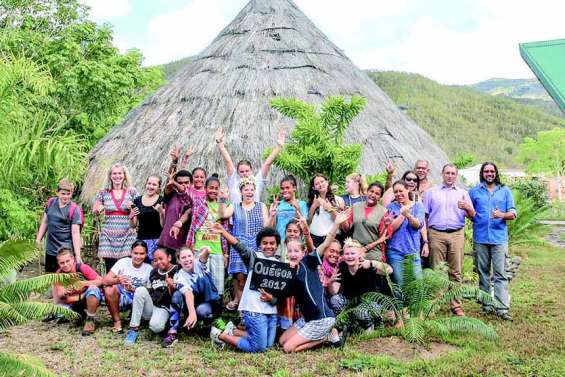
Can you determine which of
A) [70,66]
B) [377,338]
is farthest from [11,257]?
[70,66]

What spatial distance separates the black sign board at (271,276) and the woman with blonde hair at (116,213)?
1.73 meters

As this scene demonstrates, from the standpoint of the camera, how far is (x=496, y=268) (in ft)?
19.0

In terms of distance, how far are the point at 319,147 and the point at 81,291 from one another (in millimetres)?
2880

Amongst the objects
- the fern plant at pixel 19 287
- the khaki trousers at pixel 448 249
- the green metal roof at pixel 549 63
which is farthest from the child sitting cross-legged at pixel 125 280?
the green metal roof at pixel 549 63

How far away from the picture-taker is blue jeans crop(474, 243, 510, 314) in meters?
5.76

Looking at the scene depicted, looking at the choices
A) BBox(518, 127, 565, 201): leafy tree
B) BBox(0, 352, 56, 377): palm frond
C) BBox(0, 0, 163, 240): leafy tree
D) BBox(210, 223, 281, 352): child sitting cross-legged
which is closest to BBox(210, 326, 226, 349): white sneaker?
BBox(210, 223, 281, 352): child sitting cross-legged

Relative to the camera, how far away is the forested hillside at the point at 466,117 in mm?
43062

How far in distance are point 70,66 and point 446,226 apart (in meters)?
9.75

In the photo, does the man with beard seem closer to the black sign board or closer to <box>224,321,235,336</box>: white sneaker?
the black sign board

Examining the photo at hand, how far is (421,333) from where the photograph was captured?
15.8 ft

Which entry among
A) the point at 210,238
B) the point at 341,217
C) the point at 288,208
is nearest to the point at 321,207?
the point at 288,208

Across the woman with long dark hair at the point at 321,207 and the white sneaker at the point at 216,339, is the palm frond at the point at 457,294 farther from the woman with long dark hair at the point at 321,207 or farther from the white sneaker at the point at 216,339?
the white sneaker at the point at 216,339

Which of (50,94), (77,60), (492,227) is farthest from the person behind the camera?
(77,60)

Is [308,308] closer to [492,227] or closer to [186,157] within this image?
[492,227]
